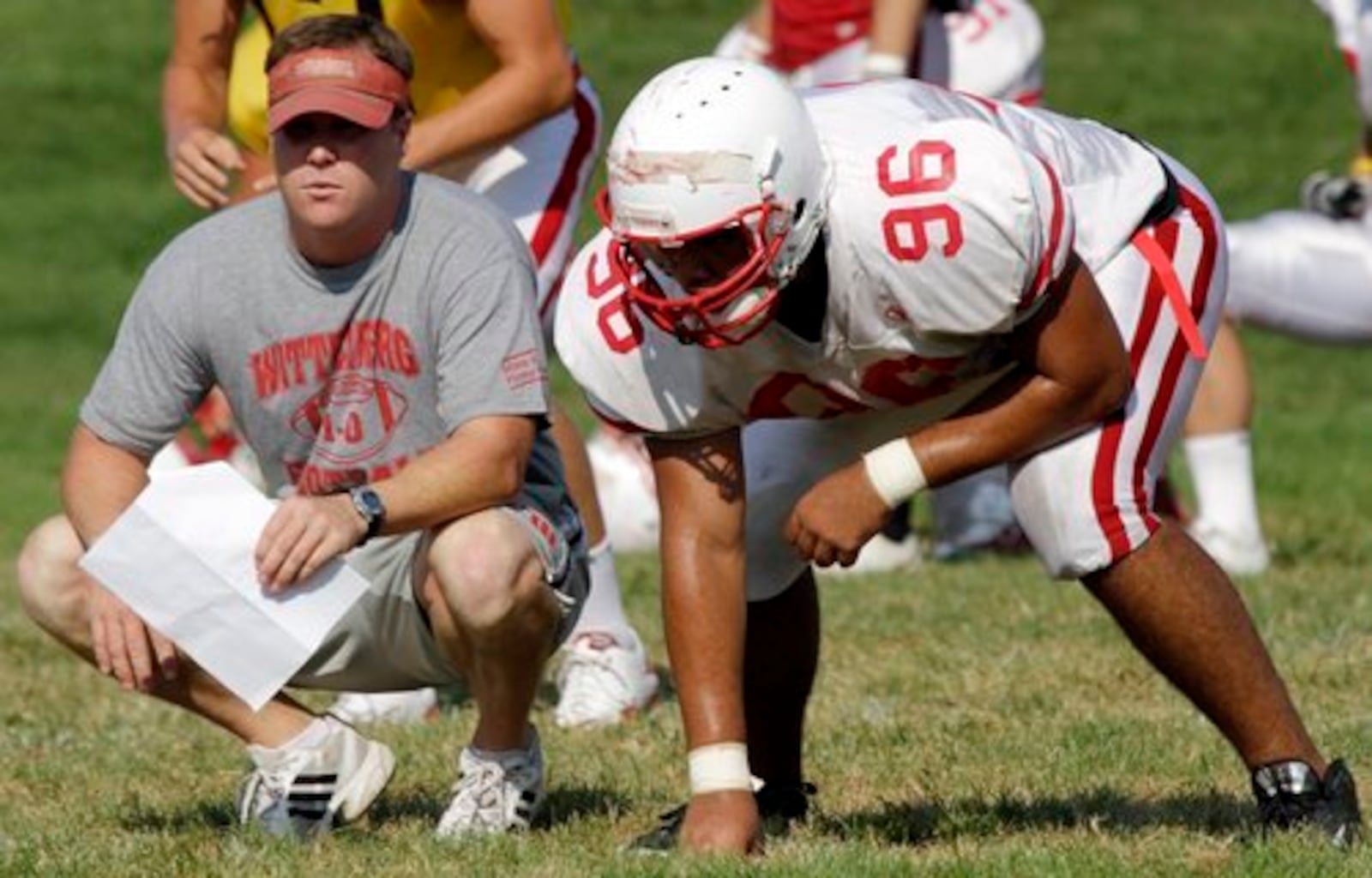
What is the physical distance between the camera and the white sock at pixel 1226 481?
29.9ft

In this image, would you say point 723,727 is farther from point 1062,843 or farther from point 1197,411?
point 1197,411

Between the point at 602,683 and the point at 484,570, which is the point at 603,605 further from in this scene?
the point at 484,570

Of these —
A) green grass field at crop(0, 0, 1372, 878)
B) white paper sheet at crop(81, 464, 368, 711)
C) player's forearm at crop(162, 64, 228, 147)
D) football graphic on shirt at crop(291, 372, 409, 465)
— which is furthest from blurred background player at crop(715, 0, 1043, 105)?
white paper sheet at crop(81, 464, 368, 711)

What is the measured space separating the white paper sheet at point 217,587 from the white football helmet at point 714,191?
80cm

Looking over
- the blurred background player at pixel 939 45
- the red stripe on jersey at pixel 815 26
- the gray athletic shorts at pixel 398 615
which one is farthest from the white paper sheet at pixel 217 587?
the red stripe on jersey at pixel 815 26

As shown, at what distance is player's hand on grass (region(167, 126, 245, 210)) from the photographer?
21.6 feet

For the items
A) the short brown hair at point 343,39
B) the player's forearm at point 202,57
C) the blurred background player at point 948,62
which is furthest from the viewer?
the blurred background player at point 948,62

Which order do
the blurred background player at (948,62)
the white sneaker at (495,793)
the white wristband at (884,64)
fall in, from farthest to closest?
the blurred background player at (948,62) < the white wristband at (884,64) < the white sneaker at (495,793)

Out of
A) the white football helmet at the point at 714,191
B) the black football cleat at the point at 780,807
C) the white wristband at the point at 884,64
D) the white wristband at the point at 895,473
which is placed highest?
the white football helmet at the point at 714,191

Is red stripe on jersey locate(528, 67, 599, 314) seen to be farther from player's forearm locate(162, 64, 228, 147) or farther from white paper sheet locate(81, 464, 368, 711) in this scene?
white paper sheet locate(81, 464, 368, 711)

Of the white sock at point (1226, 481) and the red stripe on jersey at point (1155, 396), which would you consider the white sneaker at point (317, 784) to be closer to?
the red stripe on jersey at point (1155, 396)

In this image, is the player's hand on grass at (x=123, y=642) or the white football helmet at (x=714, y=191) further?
the player's hand on grass at (x=123, y=642)

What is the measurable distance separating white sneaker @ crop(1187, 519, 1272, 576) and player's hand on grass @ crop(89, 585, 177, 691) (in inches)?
171

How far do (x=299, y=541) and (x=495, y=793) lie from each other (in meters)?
0.61
